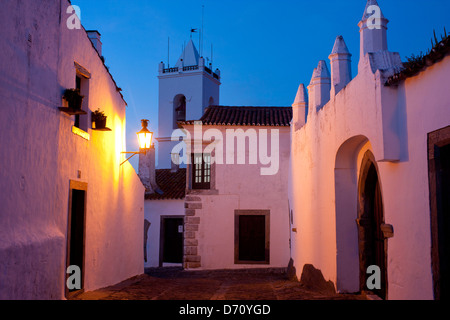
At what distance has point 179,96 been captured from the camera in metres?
32.9

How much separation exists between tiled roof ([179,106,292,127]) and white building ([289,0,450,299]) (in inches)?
245

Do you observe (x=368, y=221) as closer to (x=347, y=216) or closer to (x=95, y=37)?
(x=347, y=216)

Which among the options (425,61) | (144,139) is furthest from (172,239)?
(425,61)

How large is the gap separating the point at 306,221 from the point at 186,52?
2601cm

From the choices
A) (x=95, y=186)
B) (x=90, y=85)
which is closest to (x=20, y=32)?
(x=90, y=85)

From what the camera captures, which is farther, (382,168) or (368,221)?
(368,221)

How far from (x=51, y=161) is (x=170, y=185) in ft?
48.4

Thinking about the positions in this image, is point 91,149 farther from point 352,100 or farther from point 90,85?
point 352,100

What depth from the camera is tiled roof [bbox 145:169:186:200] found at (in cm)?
2011

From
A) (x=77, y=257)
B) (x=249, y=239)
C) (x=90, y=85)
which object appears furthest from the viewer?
(x=249, y=239)

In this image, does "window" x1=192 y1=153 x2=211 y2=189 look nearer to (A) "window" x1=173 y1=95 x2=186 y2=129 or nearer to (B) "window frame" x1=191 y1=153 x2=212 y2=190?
(B) "window frame" x1=191 y1=153 x2=212 y2=190

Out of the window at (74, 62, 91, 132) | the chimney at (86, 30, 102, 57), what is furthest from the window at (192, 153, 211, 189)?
the window at (74, 62, 91, 132)

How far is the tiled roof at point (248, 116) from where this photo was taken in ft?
53.8
